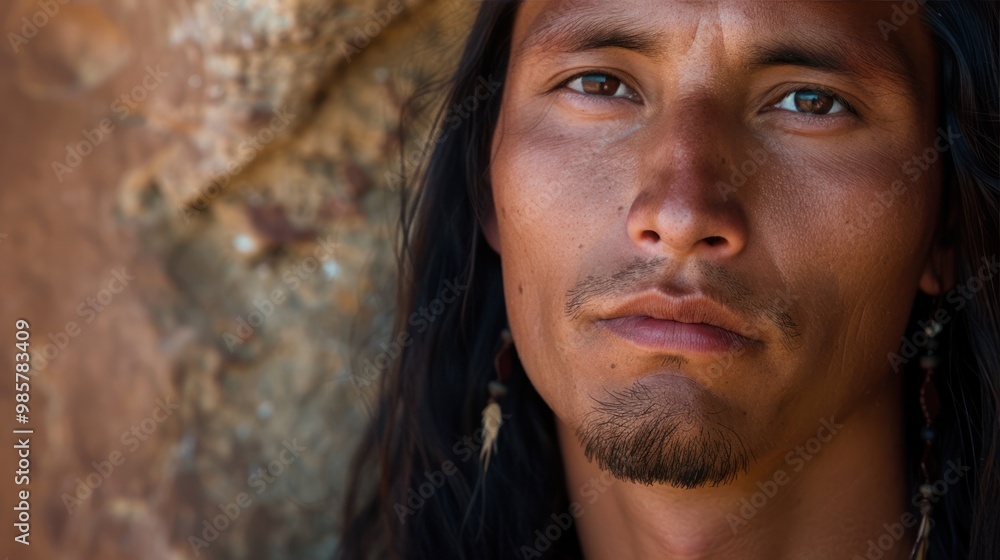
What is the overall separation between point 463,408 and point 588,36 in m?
1.02

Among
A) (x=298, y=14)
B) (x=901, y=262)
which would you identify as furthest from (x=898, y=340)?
(x=298, y=14)

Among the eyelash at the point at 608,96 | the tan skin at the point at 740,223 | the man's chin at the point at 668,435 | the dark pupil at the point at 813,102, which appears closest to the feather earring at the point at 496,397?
the tan skin at the point at 740,223

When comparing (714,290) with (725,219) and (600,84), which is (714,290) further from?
(600,84)

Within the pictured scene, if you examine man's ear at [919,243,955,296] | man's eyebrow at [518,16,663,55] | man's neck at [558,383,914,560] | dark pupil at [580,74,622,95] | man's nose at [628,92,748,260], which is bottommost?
man's neck at [558,383,914,560]

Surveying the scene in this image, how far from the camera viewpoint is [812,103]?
Answer: 1941 millimetres

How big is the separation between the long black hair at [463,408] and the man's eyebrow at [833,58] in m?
0.61

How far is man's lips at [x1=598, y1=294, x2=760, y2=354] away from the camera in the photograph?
1.81 m

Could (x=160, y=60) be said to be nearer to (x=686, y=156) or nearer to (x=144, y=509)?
(x=144, y=509)

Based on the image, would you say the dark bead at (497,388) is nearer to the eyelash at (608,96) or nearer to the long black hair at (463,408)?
the long black hair at (463,408)

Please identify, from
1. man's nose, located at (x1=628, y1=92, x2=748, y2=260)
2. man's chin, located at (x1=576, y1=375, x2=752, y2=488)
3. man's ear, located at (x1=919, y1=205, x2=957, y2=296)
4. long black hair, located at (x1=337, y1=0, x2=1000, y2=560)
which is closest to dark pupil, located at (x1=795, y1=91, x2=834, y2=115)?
man's nose, located at (x1=628, y1=92, x2=748, y2=260)

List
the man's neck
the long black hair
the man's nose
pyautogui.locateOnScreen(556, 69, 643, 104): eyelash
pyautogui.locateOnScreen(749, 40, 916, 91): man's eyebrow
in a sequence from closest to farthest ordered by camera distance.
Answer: the man's nose < pyautogui.locateOnScreen(749, 40, 916, 91): man's eyebrow < pyautogui.locateOnScreen(556, 69, 643, 104): eyelash < the man's neck < the long black hair

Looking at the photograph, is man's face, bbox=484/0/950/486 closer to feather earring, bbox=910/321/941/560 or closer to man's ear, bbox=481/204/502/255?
feather earring, bbox=910/321/941/560

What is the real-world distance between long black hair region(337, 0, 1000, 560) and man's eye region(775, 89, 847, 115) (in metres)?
0.64

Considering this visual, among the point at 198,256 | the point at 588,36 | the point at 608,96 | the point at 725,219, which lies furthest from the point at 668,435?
the point at 198,256
